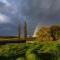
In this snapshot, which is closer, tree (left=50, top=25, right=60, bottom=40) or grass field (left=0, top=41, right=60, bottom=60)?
grass field (left=0, top=41, right=60, bottom=60)

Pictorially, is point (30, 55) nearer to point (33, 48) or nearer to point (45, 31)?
point (33, 48)

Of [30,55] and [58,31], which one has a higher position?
[58,31]

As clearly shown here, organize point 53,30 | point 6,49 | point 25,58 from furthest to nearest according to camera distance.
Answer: point 53,30 < point 25,58 < point 6,49

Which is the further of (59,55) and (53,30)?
(53,30)

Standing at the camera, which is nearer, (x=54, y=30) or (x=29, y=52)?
(x=29, y=52)

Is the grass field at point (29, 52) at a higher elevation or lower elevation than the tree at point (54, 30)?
lower

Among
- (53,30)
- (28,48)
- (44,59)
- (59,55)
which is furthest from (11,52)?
(53,30)

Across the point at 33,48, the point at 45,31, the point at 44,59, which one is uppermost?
the point at 45,31

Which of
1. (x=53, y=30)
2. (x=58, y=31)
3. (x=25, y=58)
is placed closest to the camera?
(x=25, y=58)

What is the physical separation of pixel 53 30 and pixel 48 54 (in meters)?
3.09

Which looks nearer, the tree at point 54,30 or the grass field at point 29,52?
the grass field at point 29,52

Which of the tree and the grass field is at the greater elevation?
the tree

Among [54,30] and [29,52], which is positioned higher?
[54,30]

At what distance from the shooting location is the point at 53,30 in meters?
4.72
